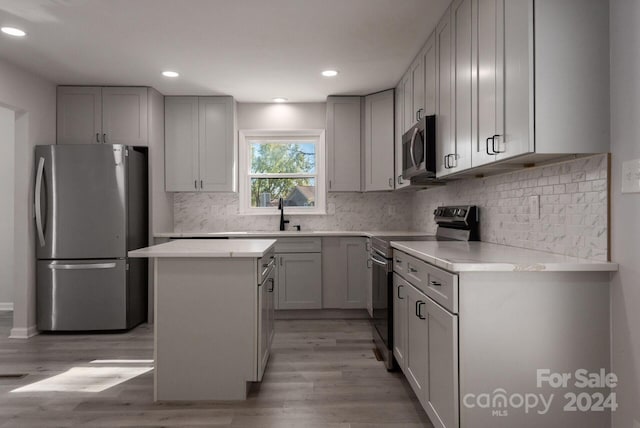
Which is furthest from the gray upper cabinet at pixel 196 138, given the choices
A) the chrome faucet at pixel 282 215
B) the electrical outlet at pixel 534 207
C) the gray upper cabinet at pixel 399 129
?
the electrical outlet at pixel 534 207

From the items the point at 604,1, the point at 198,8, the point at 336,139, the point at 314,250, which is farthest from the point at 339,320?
the point at 604,1

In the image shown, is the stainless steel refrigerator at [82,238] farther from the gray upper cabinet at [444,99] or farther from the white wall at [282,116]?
the gray upper cabinet at [444,99]

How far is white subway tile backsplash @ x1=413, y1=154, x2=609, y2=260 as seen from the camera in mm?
1697

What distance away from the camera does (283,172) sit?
5.05m

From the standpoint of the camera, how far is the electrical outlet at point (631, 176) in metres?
1.47

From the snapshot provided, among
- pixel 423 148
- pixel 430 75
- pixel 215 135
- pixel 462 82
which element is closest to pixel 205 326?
pixel 423 148

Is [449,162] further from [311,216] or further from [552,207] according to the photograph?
[311,216]

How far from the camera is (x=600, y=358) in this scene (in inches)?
62.8

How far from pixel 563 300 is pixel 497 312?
0.85 feet

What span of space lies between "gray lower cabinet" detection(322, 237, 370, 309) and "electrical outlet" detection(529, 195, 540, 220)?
2.35m

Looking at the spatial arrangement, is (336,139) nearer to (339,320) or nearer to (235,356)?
(339,320)

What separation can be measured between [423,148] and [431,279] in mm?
1338

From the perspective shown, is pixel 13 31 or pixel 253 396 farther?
pixel 13 31

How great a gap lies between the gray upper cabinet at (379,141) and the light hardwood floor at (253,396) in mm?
1815
